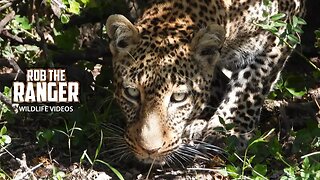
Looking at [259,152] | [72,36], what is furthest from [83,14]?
[259,152]

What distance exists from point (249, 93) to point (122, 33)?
1.29 m

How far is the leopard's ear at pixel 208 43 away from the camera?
20.9 ft

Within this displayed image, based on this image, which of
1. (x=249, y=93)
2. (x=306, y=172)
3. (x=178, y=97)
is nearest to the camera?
(x=306, y=172)

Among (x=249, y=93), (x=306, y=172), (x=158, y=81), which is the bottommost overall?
(x=306, y=172)

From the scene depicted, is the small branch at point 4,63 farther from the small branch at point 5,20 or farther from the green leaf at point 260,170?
the green leaf at point 260,170

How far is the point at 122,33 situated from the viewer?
6426 mm

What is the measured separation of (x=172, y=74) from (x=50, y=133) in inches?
39.1

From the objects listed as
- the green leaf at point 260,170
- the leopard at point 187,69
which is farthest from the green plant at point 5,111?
the green leaf at point 260,170

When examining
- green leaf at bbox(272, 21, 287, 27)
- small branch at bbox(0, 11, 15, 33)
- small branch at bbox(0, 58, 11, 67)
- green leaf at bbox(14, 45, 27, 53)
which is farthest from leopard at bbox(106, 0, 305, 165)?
green leaf at bbox(14, 45, 27, 53)

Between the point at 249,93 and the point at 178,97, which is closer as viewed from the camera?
the point at 178,97

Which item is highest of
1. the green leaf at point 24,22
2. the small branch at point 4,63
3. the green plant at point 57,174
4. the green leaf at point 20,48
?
the green leaf at point 24,22

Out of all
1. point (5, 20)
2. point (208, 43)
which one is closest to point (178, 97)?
A: point (208, 43)

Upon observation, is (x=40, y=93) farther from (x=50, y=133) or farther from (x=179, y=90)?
(x=179, y=90)

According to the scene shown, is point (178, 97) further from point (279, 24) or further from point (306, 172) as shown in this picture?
point (306, 172)
